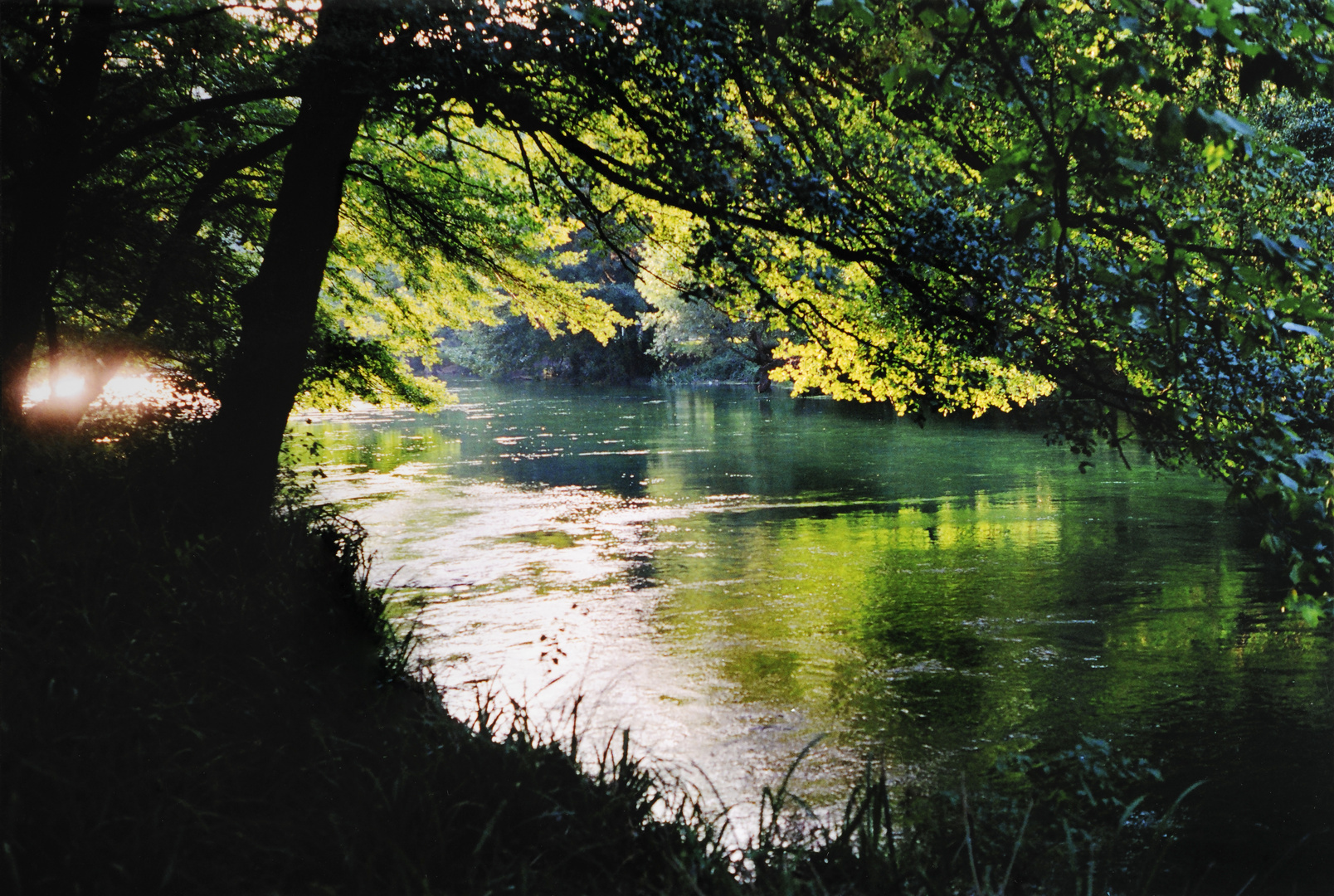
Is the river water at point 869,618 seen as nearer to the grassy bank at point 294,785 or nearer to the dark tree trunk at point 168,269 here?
the grassy bank at point 294,785

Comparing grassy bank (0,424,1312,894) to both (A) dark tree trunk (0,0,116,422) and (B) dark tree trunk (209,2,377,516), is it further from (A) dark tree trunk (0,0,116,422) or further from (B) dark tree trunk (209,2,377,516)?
(A) dark tree trunk (0,0,116,422)

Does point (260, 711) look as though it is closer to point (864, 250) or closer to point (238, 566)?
point (238, 566)

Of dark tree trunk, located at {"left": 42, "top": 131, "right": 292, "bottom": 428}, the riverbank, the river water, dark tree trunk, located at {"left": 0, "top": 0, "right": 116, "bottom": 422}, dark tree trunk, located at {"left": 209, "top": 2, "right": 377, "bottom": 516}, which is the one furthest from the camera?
dark tree trunk, located at {"left": 42, "top": 131, "right": 292, "bottom": 428}

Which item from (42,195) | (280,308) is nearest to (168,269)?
(42,195)

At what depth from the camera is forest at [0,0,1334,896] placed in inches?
132

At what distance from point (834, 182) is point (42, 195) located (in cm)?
453

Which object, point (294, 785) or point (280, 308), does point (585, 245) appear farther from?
point (294, 785)

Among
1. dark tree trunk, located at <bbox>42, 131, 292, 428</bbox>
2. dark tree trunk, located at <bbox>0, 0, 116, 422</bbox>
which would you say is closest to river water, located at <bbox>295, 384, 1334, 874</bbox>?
dark tree trunk, located at <bbox>42, 131, 292, 428</bbox>

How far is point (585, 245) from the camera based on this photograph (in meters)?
8.11

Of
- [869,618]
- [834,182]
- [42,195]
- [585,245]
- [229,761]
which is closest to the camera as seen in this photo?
[229,761]

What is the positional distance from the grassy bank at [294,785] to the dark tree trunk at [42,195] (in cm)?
68

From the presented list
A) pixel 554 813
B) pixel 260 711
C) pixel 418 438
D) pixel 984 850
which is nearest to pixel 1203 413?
pixel 984 850

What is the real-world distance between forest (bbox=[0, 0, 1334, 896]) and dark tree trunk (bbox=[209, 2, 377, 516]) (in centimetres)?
2

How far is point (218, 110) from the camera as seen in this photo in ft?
25.7
